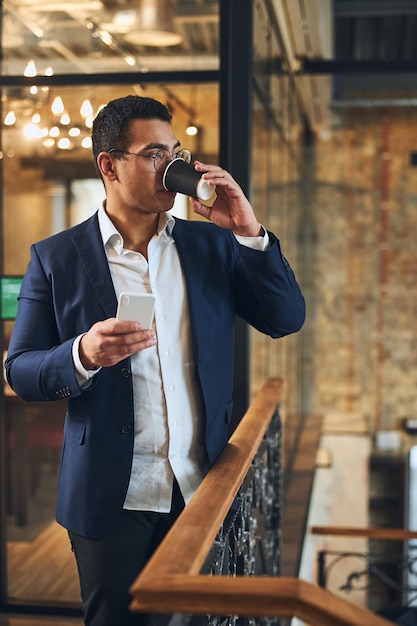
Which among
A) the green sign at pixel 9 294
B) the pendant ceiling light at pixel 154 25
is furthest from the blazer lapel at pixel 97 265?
the pendant ceiling light at pixel 154 25

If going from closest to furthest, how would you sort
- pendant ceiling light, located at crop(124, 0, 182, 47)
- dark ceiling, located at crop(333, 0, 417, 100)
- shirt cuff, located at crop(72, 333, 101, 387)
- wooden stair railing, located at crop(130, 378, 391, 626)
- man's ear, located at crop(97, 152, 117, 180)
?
wooden stair railing, located at crop(130, 378, 391, 626)
shirt cuff, located at crop(72, 333, 101, 387)
man's ear, located at crop(97, 152, 117, 180)
pendant ceiling light, located at crop(124, 0, 182, 47)
dark ceiling, located at crop(333, 0, 417, 100)

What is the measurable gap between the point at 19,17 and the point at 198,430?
2.12m

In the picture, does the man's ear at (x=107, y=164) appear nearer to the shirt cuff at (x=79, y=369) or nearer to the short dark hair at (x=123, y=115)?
the short dark hair at (x=123, y=115)

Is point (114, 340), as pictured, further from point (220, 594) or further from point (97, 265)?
point (220, 594)

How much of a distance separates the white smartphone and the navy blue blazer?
0.20m

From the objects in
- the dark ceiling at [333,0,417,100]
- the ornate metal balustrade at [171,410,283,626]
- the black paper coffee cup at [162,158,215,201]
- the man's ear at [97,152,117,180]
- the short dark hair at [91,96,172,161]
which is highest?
the dark ceiling at [333,0,417,100]

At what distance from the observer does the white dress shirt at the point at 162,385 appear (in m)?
1.93

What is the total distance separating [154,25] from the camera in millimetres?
3402

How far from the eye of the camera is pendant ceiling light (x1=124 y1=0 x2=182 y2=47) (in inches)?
133

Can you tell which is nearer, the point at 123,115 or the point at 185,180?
the point at 185,180

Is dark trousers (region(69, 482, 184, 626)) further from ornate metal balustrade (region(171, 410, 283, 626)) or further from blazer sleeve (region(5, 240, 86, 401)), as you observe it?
blazer sleeve (region(5, 240, 86, 401))

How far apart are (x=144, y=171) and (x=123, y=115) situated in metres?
0.14

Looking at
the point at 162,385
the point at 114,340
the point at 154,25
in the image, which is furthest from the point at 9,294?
the point at 114,340

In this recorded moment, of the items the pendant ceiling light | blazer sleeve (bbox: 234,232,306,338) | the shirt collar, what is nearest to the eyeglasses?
the shirt collar
